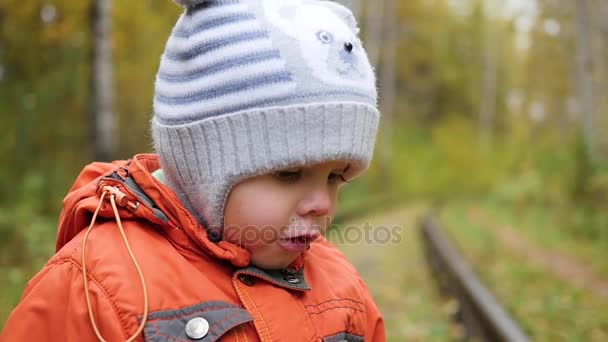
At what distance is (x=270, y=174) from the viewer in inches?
76.4

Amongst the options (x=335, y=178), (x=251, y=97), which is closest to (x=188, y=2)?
(x=251, y=97)

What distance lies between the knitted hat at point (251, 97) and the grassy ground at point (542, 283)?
11.1 ft

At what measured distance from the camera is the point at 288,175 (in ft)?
6.47

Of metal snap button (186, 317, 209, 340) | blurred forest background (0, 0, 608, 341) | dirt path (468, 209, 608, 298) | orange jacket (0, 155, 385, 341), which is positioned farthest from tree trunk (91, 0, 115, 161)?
metal snap button (186, 317, 209, 340)

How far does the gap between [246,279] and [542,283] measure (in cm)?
576

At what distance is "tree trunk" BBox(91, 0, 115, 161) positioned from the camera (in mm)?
8266

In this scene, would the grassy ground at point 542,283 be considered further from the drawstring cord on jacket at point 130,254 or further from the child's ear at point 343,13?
the drawstring cord on jacket at point 130,254

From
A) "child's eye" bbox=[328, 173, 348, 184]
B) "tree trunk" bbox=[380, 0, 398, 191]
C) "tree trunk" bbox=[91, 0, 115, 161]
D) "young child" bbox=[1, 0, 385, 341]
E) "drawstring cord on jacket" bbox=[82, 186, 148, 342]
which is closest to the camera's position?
"drawstring cord on jacket" bbox=[82, 186, 148, 342]

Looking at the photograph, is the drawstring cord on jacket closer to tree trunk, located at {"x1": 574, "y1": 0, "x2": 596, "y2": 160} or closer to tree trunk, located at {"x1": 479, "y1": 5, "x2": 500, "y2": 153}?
tree trunk, located at {"x1": 574, "y1": 0, "x2": 596, "y2": 160}

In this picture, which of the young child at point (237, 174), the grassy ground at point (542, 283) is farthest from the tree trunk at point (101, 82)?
the young child at point (237, 174)

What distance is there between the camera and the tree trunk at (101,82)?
27.1 ft

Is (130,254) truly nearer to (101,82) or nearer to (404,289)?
(404,289)

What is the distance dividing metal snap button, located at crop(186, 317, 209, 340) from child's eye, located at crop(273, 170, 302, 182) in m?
0.48

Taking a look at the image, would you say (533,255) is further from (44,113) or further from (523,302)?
(44,113)
